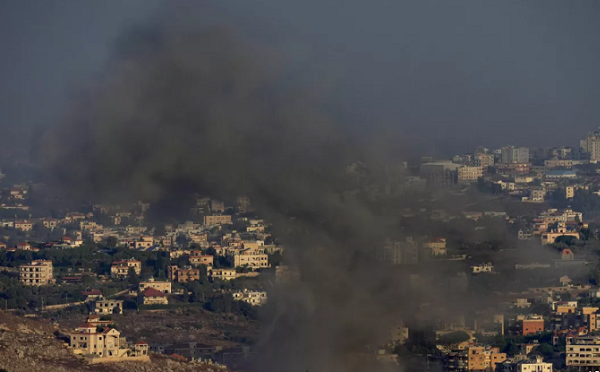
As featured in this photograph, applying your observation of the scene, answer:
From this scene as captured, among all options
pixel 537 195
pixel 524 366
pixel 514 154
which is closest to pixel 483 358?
pixel 524 366

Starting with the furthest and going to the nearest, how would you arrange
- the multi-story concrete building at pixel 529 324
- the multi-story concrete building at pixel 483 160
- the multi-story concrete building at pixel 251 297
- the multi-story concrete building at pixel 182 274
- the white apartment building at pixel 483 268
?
1. the multi-story concrete building at pixel 483 160
2. the multi-story concrete building at pixel 182 274
3. the white apartment building at pixel 483 268
4. the multi-story concrete building at pixel 251 297
5. the multi-story concrete building at pixel 529 324

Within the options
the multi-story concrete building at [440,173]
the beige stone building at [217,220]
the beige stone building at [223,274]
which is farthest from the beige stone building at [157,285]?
the multi-story concrete building at [440,173]

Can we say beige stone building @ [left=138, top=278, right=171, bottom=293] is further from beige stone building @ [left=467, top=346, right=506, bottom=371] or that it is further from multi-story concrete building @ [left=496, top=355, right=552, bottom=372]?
multi-story concrete building @ [left=496, top=355, right=552, bottom=372]

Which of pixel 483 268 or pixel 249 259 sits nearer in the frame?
pixel 483 268

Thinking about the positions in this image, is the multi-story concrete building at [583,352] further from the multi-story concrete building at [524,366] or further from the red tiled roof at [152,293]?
the red tiled roof at [152,293]

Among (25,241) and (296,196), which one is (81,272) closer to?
(25,241)

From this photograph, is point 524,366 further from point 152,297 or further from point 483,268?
point 152,297
